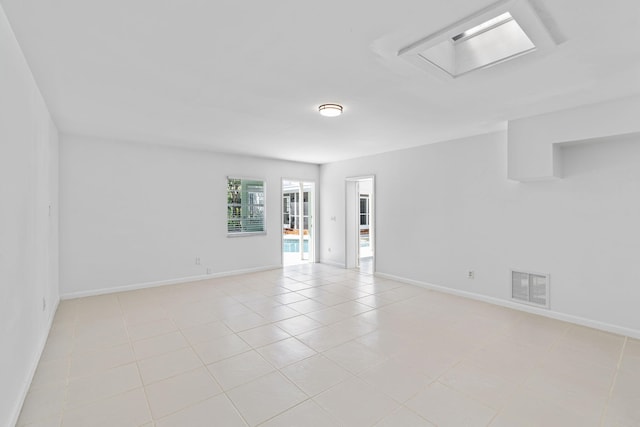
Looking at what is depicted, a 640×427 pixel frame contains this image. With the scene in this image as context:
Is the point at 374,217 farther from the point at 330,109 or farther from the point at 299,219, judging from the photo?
the point at 330,109

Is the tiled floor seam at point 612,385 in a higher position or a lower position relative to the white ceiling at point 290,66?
lower

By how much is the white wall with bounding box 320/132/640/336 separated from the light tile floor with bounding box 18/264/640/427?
1.54ft

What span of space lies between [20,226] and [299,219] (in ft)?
20.3

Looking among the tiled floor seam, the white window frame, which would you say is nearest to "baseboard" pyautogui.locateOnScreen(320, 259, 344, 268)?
the white window frame

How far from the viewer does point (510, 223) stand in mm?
4094

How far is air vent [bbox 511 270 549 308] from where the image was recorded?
3.80 m

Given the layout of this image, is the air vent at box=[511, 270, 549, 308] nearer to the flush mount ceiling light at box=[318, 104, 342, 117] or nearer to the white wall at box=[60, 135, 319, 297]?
the flush mount ceiling light at box=[318, 104, 342, 117]

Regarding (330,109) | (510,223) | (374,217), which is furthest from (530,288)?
(330,109)

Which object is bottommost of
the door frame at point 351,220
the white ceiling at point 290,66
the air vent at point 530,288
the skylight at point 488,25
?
the air vent at point 530,288

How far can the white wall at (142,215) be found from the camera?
4438 millimetres

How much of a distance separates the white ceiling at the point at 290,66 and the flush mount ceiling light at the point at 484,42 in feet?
0.21

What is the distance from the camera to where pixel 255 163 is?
630 cm

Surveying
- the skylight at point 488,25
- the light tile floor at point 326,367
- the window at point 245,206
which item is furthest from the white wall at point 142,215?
the skylight at point 488,25

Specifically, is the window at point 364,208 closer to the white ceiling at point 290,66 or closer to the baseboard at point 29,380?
the white ceiling at point 290,66
